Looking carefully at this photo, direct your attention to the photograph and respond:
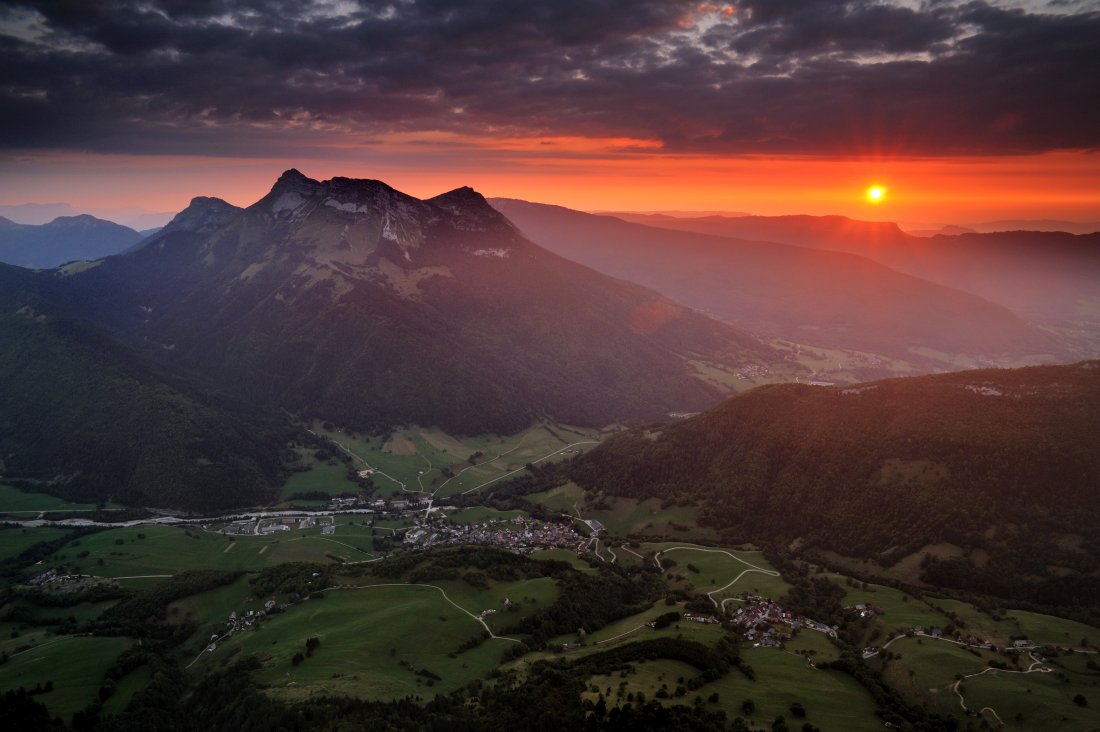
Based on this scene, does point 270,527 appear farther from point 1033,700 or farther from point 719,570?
point 1033,700

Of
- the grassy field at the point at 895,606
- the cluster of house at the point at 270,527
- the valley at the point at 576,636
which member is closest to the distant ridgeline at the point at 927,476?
the grassy field at the point at 895,606

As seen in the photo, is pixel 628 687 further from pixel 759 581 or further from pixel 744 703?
pixel 759 581

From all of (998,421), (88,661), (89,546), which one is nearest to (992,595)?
(998,421)

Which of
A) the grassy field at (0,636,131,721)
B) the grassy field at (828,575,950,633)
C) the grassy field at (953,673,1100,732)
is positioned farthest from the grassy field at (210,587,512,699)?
the grassy field at (953,673,1100,732)

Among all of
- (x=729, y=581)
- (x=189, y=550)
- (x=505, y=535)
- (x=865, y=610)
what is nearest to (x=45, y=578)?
(x=189, y=550)

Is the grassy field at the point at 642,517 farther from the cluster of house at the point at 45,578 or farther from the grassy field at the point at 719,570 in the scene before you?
the cluster of house at the point at 45,578

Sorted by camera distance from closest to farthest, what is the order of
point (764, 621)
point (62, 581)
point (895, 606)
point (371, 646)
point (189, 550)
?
point (371, 646)
point (764, 621)
point (895, 606)
point (62, 581)
point (189, 550)

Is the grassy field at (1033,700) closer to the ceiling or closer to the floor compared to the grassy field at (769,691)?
closer to the ceiling
